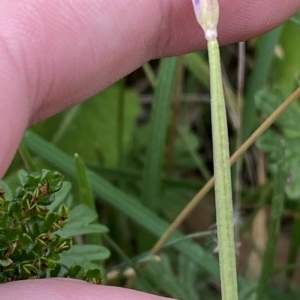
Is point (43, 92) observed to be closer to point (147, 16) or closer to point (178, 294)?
point (147, 16)

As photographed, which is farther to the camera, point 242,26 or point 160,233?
point 160,233

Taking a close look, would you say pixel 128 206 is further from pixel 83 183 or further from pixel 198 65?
pixel 198 65

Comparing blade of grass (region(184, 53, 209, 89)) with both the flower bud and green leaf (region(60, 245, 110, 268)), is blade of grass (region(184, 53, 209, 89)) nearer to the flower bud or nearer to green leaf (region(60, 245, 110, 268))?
green leaf (region(60, 245, 110, 268))

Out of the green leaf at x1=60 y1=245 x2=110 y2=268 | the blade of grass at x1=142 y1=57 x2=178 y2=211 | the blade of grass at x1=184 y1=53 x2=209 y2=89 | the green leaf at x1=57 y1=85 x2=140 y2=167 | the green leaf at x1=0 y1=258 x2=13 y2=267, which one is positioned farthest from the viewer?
the green leaf at x1=57 y1=85 x2=140 y2=167

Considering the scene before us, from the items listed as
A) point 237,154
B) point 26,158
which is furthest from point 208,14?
point 26,158

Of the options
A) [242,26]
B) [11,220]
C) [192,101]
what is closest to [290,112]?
[242,26]

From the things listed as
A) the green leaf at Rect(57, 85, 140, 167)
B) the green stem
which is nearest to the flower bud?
the green stem

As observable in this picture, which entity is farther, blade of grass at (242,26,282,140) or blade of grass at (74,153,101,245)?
blade of grass at (242,26,282,140)
